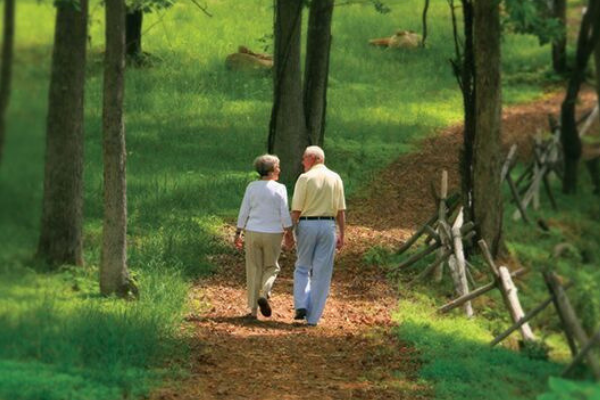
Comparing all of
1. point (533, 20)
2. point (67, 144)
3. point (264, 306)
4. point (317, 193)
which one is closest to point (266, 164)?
point (317, 193)

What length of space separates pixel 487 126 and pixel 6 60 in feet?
37.9

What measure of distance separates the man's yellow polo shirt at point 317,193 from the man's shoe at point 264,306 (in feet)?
3.03

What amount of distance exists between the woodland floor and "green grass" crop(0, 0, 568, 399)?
361 millimetres

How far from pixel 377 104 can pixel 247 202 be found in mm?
17335

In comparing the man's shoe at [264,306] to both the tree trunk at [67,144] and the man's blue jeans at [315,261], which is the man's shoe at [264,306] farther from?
the tree trunk at [67,144]

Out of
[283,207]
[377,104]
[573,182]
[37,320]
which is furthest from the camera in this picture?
[377,104]

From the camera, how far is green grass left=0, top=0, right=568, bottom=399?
29.9ft

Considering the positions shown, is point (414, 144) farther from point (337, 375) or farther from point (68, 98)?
point (337, 375)

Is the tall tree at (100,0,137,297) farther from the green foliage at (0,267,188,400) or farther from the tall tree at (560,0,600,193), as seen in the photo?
the tall tree at (560,0,600,193)

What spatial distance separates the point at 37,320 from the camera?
953 cm

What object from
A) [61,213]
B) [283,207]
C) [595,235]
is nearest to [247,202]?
[283,207]

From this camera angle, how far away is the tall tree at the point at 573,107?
24.3m

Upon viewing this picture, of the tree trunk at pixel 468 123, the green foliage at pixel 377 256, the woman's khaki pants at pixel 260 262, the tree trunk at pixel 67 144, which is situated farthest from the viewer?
the tree trunk at pixel 468 123

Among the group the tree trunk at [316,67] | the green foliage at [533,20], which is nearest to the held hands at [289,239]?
the green foliage at [533,20]
